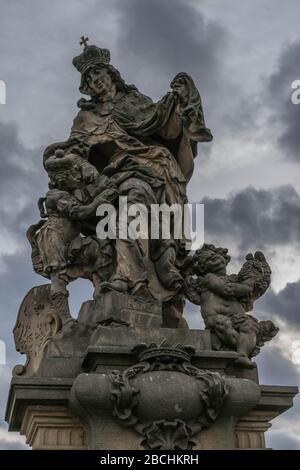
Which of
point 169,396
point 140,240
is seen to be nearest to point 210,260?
point 140,240

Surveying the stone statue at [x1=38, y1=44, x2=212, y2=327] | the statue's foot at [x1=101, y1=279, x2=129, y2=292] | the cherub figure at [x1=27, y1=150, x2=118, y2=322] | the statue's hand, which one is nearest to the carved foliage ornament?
the statue's foot at [x1=101, y1=279, x2=129, y2=292]

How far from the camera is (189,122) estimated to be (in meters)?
9.45

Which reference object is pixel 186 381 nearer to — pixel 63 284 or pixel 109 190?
pixel 63 284

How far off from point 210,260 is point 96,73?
325 centimetres

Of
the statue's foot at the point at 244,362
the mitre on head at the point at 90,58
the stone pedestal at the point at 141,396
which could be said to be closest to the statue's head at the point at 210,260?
the stone pedestal at the point at 141,396

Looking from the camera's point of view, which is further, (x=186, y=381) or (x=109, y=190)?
(x=109, y=190)

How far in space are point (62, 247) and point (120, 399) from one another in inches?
92.1

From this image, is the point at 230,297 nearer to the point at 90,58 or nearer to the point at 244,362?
the point at 244,362

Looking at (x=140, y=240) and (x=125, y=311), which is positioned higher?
(x=140, y=240)

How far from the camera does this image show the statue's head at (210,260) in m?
8.82

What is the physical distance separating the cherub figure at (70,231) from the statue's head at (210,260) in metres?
1.04

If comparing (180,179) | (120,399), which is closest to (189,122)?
(180,179)

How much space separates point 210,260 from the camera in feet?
29.0

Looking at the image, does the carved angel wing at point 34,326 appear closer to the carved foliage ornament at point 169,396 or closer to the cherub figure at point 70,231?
the cherub figure at point 70,231
